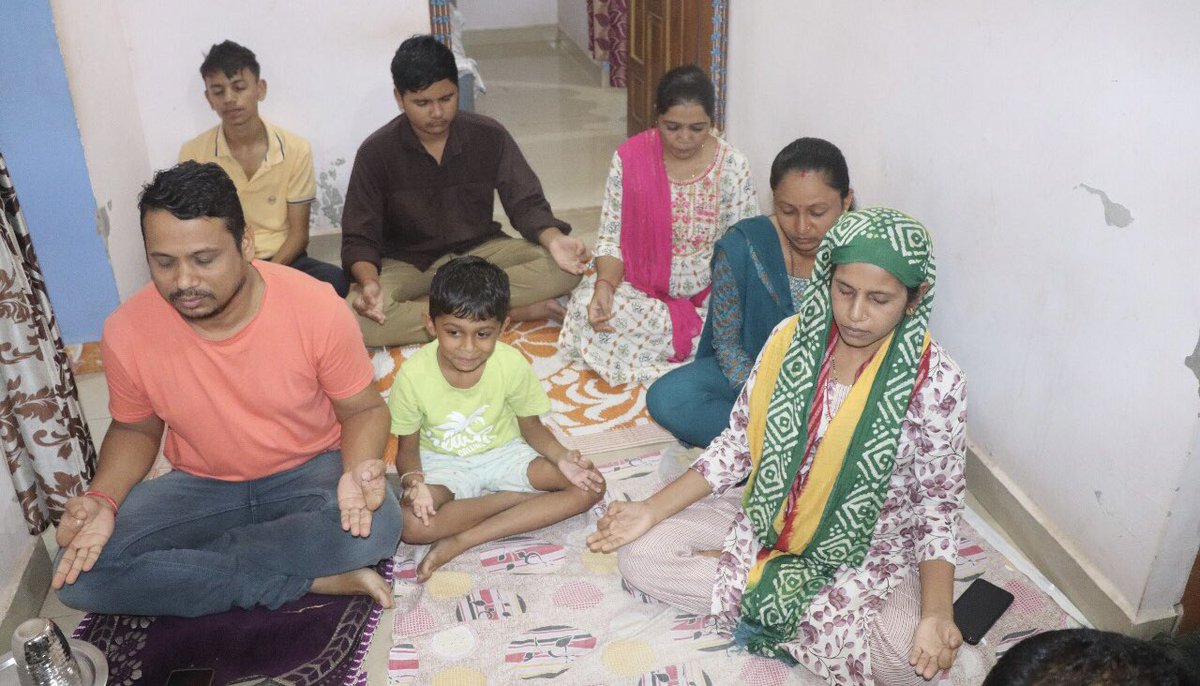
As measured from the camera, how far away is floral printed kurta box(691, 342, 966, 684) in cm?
208

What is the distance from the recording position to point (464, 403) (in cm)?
255

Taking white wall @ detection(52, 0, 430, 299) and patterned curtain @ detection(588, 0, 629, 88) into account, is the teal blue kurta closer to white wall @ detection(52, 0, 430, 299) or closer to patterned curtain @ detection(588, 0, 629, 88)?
white wall @ detection(52, 0, 430, 299)

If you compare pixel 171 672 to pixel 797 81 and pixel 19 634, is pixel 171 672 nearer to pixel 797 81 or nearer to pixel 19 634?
pixel 19 634

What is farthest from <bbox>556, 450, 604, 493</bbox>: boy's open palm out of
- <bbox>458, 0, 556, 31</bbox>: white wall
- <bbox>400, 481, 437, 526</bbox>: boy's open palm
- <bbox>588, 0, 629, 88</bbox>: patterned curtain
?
<bbox>458, 0, 556, 31</bbox>: white wall

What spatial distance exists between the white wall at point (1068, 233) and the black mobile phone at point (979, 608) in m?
0.24

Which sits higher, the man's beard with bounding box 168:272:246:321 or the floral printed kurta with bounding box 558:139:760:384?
the man's beard with bounding box 168:272:246:321

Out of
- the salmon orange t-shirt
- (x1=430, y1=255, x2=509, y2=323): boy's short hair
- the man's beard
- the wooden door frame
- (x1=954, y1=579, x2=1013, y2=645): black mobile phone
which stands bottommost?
(x1=954, y1=579, x2=1013, y2=645): black mobile phone

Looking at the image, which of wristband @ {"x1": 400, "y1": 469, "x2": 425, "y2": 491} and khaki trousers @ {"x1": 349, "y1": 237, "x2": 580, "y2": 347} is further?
khaki trousers @ {"x1": 349, "y1": 237, "x2": 580, "y2": 347}

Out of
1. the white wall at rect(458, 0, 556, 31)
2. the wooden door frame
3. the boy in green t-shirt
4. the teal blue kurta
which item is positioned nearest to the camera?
the boy in green t-shirt

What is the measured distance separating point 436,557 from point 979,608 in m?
1.37

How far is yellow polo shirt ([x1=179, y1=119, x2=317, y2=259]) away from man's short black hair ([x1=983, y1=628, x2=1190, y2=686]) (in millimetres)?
3417

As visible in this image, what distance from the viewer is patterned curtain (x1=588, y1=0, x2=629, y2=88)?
22.6 ft

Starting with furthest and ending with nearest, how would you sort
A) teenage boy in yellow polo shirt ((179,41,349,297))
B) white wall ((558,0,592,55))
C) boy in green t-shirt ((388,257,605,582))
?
white wall ((558,0,592,55))
teenage boy in yellow polo shirt ((179,41,349,297))
boy in green t-shirt ((388,257,605,582))

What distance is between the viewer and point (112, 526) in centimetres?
224
